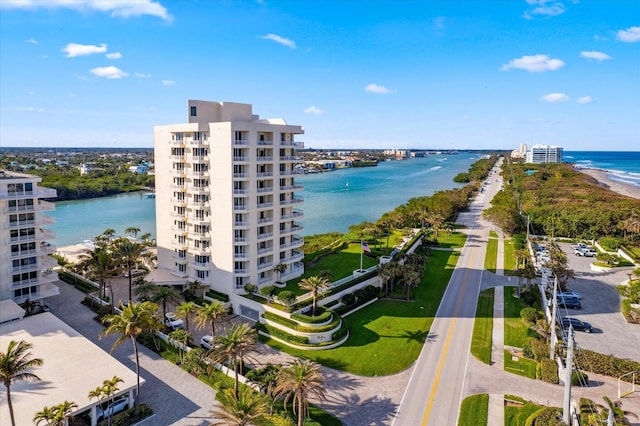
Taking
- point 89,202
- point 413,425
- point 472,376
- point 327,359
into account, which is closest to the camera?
point 413,425

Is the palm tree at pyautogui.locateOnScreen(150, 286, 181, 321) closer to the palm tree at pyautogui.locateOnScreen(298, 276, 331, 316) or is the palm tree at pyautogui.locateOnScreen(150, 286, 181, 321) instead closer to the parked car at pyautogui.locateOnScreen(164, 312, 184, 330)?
the parked car at pyautogui.locateOnScreen(164, 312, 184, 330)

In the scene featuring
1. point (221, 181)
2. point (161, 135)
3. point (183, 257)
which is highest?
point (161, 135)

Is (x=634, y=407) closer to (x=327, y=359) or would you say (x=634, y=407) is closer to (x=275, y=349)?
(x=327, y=359)

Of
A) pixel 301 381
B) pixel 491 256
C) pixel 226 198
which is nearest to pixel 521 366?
pixel 301 381

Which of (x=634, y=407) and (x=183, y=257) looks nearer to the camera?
(x=634, y=407)

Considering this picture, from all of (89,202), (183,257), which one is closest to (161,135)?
(183,257)

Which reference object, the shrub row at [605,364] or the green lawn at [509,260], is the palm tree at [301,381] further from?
the green lawn at [509,260]

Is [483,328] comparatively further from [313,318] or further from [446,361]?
[313,318]
